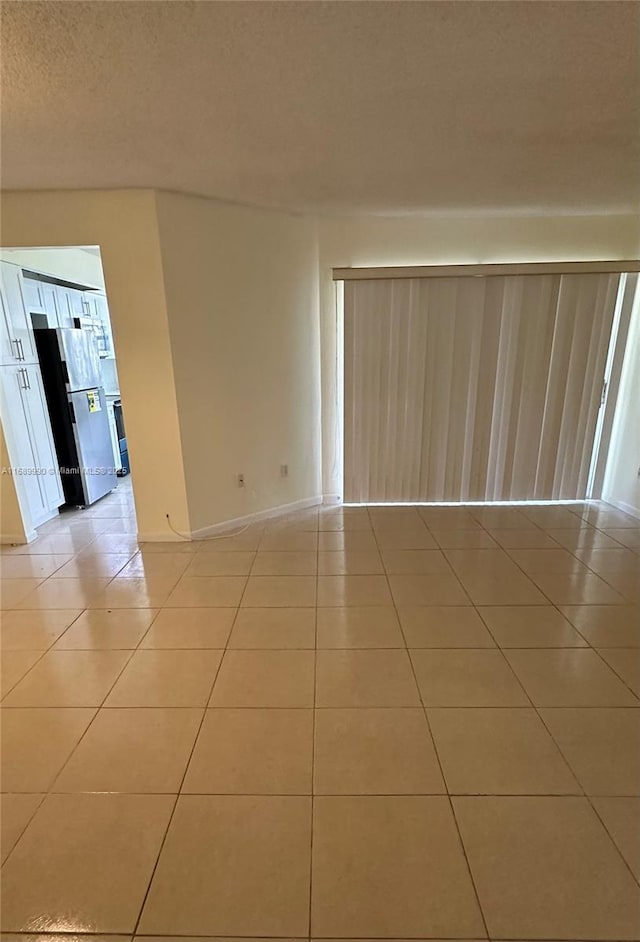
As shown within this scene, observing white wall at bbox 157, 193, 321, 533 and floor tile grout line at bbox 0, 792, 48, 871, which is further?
white wall at bbox 157, 193, 321, 533

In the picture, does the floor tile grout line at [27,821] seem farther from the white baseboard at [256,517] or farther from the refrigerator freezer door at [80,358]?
the refrigerator freezer door at [80,358]

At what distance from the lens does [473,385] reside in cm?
372

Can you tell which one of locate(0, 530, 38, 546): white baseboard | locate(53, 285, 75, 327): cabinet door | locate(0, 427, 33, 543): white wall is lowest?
locate(0, 530, 38, 546): white baseboard

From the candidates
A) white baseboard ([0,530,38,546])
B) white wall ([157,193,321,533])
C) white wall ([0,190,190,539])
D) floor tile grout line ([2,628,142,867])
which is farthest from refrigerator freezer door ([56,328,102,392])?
floor tile grout line ([2,628,142,867])

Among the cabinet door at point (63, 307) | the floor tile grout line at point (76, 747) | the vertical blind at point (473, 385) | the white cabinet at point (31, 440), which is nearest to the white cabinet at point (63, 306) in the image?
the cabinet door at point (63, 307)

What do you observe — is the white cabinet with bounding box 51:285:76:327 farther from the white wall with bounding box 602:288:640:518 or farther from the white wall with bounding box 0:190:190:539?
the white wall with bounding box 602:288:640:518

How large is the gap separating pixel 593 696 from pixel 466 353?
8.91 feet

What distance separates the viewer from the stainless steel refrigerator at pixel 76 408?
3758 millimetres

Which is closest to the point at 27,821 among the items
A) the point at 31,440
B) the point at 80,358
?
the point at 31,440

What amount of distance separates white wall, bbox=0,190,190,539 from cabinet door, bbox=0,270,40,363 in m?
0.67

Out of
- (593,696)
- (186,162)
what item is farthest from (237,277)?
(593,696)

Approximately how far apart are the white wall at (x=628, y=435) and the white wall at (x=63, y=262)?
4666 mm

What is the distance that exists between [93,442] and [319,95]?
358 cm

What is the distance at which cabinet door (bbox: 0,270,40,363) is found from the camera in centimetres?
327
